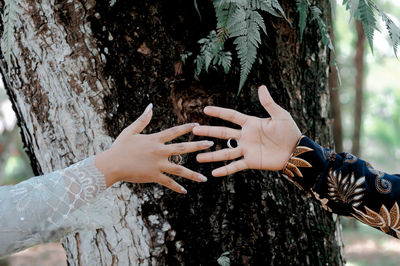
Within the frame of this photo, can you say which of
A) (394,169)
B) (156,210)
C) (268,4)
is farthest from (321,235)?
(394,169)

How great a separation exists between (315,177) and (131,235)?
69 centimetres

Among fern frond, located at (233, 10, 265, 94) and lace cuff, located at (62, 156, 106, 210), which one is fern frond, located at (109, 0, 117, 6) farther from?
lace cuff, located at (62, 156, 106, 210)

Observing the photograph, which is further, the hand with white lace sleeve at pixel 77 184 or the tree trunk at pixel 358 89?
the tree trunk at pixel 358 89

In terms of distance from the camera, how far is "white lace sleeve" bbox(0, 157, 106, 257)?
113cm

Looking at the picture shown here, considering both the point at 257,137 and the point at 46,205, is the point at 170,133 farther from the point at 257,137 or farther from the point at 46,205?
the point at 46,205

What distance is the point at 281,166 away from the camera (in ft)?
4.44

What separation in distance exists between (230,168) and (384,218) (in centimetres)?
54

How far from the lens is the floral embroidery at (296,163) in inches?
51.4

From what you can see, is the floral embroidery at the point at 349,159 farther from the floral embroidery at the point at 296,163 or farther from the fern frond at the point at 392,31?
the fern frond at the point at 392,31

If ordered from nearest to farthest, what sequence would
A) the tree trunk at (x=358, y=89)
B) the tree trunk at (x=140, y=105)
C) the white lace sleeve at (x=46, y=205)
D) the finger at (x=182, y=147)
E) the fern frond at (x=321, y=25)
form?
the white lace sleeve at (x=46, y=205), the finger at (x=182, y=147), the tree trunk at (x=140, y=105), the fern frond at (x=321, y=25), the tree trunk at (x=358, y=89)

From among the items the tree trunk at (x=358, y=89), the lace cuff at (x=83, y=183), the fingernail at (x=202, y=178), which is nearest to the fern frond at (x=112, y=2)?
the lace cuff at (x=83, y=183)

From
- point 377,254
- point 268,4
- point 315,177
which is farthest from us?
point 377,254

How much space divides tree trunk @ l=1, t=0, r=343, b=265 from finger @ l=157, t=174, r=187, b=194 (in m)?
0.09

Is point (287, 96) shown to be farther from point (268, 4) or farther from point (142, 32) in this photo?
point (142, 32)
